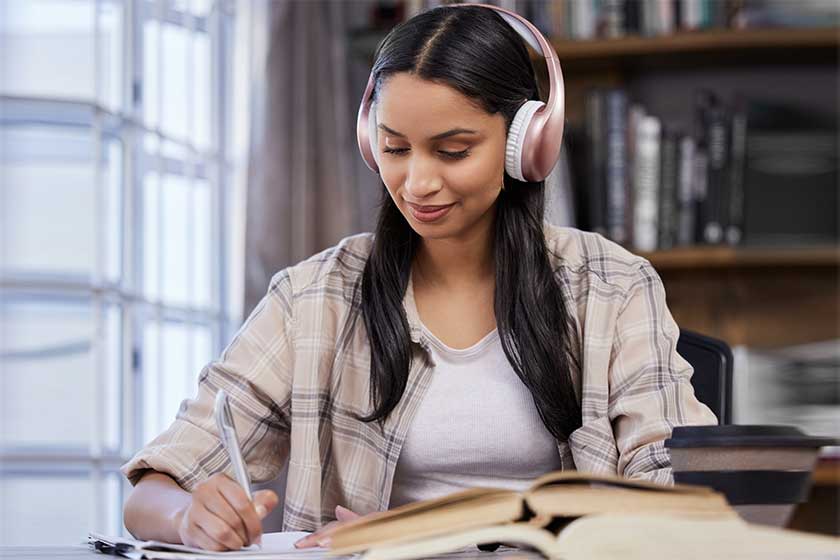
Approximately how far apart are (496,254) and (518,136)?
0.19 m

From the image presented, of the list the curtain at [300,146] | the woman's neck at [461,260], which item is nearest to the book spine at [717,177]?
the curtain at [300,146]

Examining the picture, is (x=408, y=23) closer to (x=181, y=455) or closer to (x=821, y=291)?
(x=181, y=455)

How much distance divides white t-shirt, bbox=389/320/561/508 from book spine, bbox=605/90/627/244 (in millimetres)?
1010

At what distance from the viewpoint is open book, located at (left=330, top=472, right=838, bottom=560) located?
27.4 inches

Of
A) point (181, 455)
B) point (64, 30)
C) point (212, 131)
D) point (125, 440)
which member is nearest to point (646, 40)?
point (212, 131)

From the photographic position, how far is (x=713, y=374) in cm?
137

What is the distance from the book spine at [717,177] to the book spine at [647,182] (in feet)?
0.33

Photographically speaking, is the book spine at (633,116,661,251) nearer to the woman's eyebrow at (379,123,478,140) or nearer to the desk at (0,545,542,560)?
the woman's eyebrow at (379,123,478,140)

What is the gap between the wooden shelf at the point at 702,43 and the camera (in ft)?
7.30

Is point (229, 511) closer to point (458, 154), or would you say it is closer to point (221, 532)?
point (221, 532)

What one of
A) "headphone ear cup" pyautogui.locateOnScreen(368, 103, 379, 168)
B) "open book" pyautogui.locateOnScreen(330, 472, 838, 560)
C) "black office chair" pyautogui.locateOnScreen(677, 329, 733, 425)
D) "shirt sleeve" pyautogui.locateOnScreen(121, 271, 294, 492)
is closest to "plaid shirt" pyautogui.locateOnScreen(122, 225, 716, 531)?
"shirt sleeve" pyautogui.locateOnScreen(121, 271, 294, 492)

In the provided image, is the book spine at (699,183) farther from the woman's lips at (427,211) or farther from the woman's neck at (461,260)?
the woman's lips at (427,211)

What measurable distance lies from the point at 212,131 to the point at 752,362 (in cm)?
119

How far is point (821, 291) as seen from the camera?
2369mm
